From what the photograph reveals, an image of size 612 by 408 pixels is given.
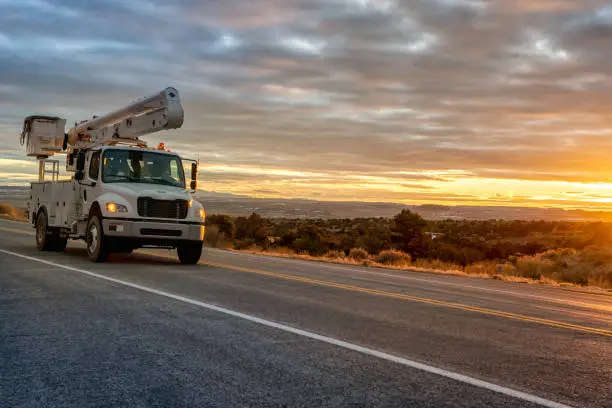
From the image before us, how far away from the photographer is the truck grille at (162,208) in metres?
15.4

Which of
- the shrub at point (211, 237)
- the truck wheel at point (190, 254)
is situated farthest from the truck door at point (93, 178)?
the shrub at point (211, 237)

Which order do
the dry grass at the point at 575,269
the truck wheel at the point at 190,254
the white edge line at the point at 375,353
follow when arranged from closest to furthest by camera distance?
the white edge line at the point at 375,353, the truck wheel at the point at 190,254, the dry grass at the point at 575,269

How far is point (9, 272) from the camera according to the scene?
43.6 ft

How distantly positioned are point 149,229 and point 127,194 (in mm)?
916

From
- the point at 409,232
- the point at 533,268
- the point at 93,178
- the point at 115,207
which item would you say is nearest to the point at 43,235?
the point at 93,178

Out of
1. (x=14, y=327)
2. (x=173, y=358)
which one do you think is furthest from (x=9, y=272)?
(x=173, y=358)

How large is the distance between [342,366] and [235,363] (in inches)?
36.7

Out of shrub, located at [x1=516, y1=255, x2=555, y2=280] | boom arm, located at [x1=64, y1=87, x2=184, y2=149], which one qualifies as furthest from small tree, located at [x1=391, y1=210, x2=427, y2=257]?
boom arm, located at [x1=64, y1=87, x2=184, y2=149]

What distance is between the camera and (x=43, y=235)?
61.9ft

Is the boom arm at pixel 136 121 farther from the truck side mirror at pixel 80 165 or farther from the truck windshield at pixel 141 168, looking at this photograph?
the truck side mirror at pixel 80 165

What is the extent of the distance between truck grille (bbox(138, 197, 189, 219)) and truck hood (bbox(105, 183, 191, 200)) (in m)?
0.10

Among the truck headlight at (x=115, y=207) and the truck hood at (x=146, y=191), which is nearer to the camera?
the truck headlight at (x=115, y=207)

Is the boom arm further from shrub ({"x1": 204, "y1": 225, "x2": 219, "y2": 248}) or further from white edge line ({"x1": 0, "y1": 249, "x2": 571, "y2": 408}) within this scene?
shrub ({"x1": 204, "y1": 225, "x2": 219, "y2": 248})

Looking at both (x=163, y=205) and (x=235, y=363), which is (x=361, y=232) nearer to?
(x=163, y=205)
